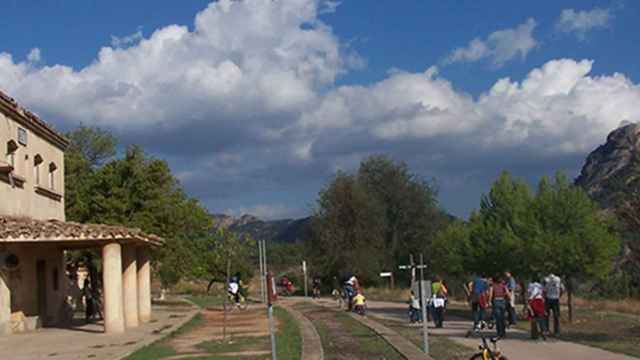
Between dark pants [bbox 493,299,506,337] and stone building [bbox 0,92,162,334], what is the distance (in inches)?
393

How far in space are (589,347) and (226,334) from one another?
11.1m

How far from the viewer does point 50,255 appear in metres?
30.9

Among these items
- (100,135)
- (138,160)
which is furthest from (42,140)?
(100,135)

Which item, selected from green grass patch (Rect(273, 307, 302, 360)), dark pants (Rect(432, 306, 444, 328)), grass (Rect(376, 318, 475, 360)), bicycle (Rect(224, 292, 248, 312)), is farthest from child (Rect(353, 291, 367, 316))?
bicycle (Rect(224, 292, 248, 312))

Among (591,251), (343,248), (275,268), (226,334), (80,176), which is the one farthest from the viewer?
(275,268)

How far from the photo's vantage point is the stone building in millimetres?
25047

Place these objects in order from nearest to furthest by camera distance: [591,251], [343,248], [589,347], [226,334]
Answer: [589,347] → [226,334] → [591,251] → [343,248]

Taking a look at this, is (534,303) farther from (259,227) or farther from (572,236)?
(259,227)

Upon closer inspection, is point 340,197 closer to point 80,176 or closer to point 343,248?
point 343,248

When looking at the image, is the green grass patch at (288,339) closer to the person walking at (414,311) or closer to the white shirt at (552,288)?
the person walking at (414,311)

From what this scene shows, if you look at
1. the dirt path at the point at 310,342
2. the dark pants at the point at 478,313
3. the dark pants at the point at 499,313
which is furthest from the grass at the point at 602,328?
the dirt path at the point at 310,342

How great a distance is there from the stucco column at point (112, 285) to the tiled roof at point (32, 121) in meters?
5.06

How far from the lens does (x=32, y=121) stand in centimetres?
2916

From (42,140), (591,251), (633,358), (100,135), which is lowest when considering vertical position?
(633,358)
